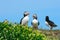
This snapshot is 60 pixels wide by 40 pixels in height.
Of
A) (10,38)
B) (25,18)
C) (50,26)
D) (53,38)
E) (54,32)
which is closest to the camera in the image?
(10,38)

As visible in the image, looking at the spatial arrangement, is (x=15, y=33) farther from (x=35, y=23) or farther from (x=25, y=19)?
(x=35, y=23)

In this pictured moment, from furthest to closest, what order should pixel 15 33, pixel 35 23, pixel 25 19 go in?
1. pixel 35 23
2. pixel 25 19
3. pixel 15 33

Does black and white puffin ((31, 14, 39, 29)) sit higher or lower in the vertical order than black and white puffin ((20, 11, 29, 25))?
lower

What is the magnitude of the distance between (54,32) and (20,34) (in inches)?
307

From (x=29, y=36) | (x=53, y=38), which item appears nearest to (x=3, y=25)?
(x=29, y=36)

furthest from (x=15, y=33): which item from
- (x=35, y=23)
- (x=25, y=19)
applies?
(x=35, y=23)

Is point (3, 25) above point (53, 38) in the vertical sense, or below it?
above

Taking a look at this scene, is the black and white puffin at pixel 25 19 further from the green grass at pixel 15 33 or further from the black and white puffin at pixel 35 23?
the green grass at pixel 15 33

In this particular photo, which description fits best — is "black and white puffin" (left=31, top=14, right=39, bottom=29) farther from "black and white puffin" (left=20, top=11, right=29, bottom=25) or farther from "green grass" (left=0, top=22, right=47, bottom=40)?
"green grass" (left=0, top=22, right=47, bottom=40)

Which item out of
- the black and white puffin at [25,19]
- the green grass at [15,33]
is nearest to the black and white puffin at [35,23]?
the black and white puffin at [25,19]

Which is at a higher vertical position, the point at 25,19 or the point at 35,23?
the point at 25,19

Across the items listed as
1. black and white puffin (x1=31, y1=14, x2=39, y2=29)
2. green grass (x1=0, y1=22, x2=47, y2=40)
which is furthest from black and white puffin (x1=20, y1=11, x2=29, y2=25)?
green grass (x1=0, y1=22, x2=47, y2=40)

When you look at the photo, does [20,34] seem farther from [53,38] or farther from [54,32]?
[54,32]

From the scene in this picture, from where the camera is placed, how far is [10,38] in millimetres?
9039
